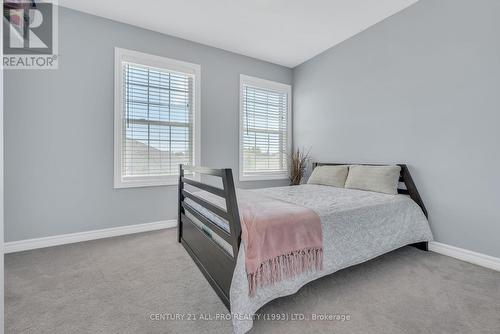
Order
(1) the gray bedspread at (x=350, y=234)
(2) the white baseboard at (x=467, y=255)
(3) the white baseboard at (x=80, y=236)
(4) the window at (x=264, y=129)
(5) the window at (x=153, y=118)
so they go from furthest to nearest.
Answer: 1. (4) the window at (x=264, y=129)
2. (5) the window at (x=153, y=118)
3. (3) the white baseboard at (x=80, y=236)
4. (2) the white baseboard at (x=467, y=255)
5. (1) the gray bedspread at (x=350, y=234)

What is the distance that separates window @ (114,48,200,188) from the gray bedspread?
1806 mm

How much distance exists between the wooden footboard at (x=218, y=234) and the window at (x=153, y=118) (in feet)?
3.15

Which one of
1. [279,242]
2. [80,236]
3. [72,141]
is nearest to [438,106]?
[279,242]

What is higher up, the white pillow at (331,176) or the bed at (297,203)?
the white pillow at (331,176)

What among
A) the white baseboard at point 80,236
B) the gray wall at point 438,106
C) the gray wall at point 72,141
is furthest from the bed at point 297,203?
the gray wall at point 72,141

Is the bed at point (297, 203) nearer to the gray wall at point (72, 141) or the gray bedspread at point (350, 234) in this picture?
the gray bedspread at point (350, 234)

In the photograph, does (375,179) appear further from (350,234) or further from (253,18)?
(253,18)

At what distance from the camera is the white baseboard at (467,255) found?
1928 millimetres

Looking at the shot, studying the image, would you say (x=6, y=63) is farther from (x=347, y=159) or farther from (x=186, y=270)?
(x=347, y=159)

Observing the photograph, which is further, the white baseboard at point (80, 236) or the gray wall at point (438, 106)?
the white baseboard at point (80, 236)

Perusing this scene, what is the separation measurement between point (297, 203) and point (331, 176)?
130 centimetres

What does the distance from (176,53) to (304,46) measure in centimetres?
186

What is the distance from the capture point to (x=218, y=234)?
1.50m

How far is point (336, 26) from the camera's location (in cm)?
282
